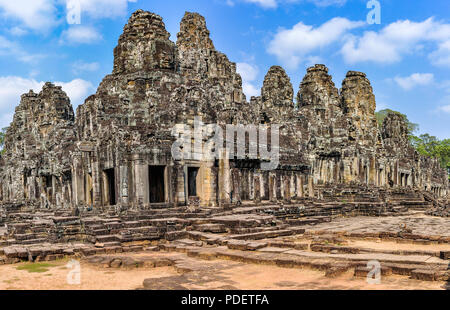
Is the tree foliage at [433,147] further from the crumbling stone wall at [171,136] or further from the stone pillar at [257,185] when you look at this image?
the stone pillar at [257,185]

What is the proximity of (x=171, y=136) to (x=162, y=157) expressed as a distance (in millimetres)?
991

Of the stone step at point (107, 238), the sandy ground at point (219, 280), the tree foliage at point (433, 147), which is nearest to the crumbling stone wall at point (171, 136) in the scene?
the stone step at point (107, 238)

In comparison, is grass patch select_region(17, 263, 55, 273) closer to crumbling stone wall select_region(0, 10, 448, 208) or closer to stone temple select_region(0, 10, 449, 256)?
stone temple select_region(0, 10, 449, 256)

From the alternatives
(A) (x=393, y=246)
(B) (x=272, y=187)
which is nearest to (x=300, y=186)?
(B) (x=272, y=187)

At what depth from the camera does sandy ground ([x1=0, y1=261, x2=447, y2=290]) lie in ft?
23.0

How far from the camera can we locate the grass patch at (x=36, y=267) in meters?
9.17

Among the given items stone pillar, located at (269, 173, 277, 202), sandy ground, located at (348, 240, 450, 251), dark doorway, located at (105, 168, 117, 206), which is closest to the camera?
sandy ground, located at (348, 240, 450, 251)

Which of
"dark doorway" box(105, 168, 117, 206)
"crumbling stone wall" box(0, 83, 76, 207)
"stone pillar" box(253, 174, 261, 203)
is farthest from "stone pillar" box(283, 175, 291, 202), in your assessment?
"crumbling stone wall" box(0, 83, 76, 207)

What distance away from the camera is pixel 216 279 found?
772cm

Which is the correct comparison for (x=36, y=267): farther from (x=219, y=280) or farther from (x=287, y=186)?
(x=287, y=186)

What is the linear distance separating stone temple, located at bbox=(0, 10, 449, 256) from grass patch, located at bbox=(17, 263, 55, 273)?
296 centimetres

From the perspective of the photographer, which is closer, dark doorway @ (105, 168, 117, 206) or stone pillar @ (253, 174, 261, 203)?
dark doorway @ (105, 168, 117, 206)

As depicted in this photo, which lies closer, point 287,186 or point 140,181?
point 140,181

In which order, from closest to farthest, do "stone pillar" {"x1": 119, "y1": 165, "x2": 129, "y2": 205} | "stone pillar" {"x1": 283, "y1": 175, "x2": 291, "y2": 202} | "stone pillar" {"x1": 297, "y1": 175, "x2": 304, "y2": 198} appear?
1. "stone pillar" {"x1": 119, "y1": 165, "x2": 129, "y2": 205}
2. "stone pillar" {"x1": 283, "y1": 175, "x2": 291, "y2": 202}
3. "stone pillar" {"x1": 297, "y1": 175, "x2": 304, "y2": 198}
